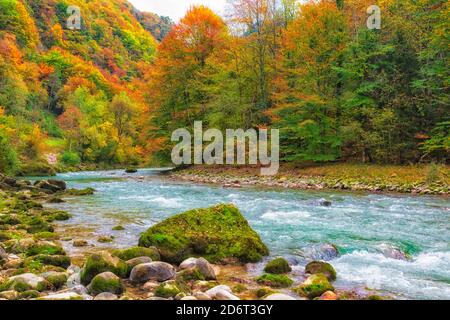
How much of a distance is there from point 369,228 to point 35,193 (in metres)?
15.4

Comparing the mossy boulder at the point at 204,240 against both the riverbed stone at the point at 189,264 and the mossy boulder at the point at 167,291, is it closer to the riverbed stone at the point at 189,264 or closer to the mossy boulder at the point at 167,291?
the riverbed stone at the point at 189,264

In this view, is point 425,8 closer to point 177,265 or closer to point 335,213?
point 335,213

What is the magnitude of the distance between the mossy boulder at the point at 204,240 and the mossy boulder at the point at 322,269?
1255 millimetres

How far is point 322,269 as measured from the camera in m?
6.77

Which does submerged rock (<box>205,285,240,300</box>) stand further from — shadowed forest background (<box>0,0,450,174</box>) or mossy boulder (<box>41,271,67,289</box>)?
shadowed forest background (<box>0,0,450,174</box>)

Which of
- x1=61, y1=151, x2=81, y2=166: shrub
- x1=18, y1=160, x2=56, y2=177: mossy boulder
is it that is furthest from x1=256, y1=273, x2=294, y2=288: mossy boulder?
x1=61, y1=151, x2=81, y2=166: shrub

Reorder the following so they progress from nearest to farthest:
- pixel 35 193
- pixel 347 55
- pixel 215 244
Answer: pixel 215 244 → pixel 35 193 → pixel 347 55

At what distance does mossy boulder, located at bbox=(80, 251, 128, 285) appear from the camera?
20.2 ft

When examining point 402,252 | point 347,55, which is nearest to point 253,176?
point 347,55

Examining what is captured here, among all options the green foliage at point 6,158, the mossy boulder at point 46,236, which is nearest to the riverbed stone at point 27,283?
the mossy boulder at point 46,236

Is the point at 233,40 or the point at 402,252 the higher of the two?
the point at 233,40

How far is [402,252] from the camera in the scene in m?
8.36

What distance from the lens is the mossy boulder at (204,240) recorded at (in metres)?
7.82

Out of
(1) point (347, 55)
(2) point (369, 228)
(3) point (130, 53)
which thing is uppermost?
(3) point (130, 53)
